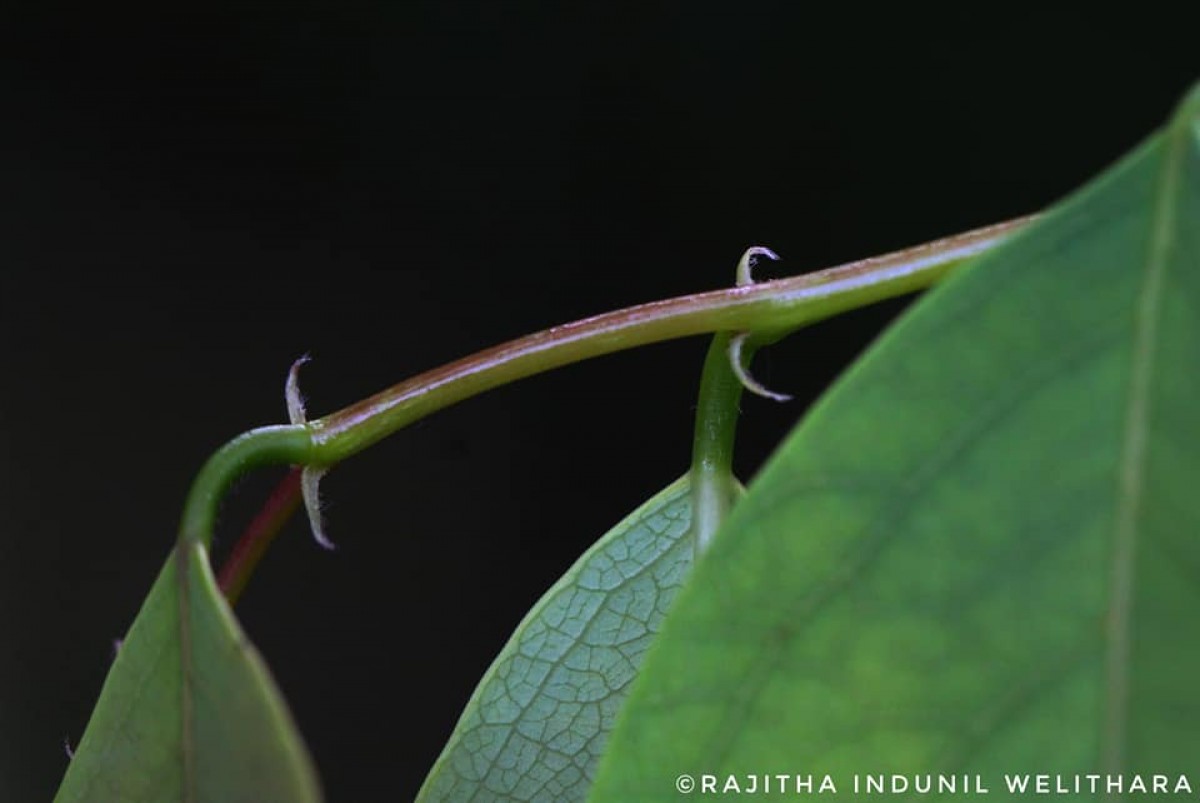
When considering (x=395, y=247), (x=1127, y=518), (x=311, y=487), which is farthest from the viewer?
(x=395, y=247)

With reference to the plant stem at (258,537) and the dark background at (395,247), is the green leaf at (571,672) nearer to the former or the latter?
the plant stem at (258,537)

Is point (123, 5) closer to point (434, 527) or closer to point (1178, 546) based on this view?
point (434, 527)

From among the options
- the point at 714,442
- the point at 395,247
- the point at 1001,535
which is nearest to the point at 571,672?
the point at 714,442

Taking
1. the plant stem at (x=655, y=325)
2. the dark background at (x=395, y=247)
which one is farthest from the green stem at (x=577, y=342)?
the dark background at (x=395, y=247)

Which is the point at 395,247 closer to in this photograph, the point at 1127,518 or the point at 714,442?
the point at 714,442

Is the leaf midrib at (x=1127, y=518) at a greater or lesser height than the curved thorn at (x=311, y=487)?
lesser

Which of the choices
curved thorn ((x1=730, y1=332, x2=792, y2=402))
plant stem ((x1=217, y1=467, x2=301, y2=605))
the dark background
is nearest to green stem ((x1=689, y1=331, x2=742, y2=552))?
curved thorn ((x1=730, y1=332, x2=792, y2=402))

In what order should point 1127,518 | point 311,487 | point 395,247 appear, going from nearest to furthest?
1. point 1127,518
2. point 311,487
3. point 395,247
